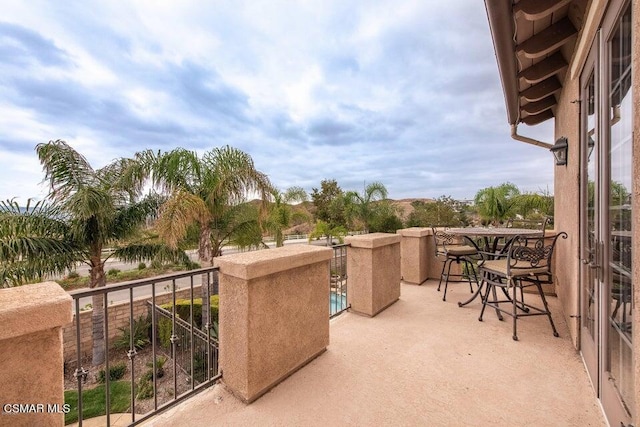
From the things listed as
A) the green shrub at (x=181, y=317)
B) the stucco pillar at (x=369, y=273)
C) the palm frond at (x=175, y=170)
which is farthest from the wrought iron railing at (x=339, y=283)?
the green shrub at (x=181, y=317)

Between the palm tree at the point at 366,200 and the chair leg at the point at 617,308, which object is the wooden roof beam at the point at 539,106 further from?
the palm tree at the point at 366,200

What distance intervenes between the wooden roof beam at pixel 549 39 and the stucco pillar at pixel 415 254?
278 centimetres

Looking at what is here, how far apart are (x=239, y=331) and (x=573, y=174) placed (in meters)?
3.18

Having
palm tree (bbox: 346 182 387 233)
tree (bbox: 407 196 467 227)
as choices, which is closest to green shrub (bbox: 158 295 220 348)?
palm tree (bbox: 346 182 387 233)

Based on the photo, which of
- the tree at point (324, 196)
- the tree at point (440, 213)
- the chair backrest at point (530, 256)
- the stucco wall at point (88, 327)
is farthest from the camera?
the tree at point (324, 196)

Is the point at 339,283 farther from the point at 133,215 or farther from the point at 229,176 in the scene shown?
the point at 133,215

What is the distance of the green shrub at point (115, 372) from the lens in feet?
22.1

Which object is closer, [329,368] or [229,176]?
[329,368]

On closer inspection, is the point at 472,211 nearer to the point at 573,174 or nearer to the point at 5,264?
the point at 573,174

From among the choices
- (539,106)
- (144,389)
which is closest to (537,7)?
(539,106)

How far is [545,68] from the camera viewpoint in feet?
9.78

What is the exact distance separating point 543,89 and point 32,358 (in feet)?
16.7

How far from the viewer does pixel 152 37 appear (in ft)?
27.1

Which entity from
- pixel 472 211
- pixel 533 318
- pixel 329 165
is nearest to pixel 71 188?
pixel 533 318
